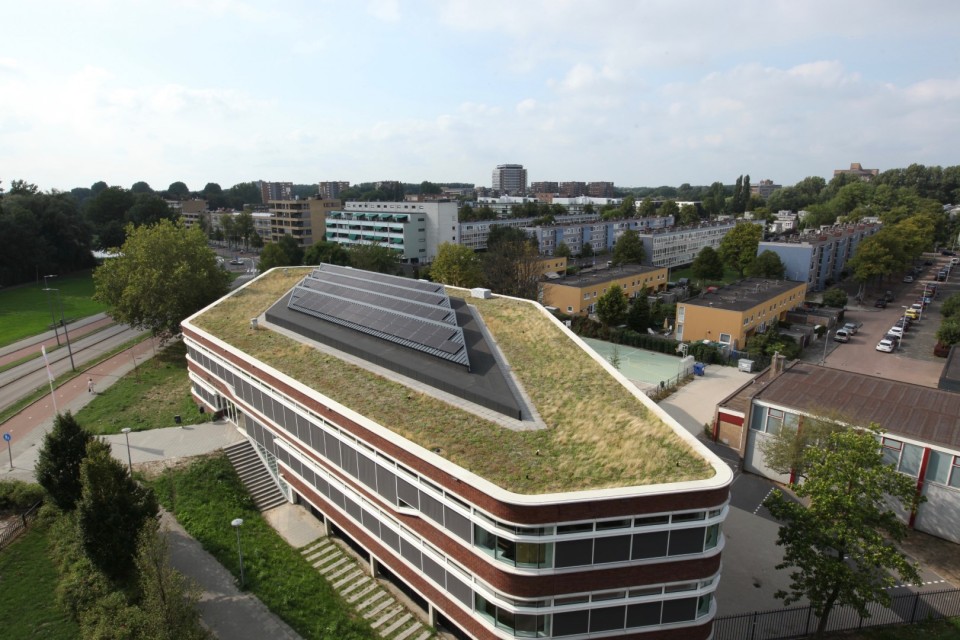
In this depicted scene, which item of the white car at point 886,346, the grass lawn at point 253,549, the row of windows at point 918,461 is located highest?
the row of windows at point 918,461

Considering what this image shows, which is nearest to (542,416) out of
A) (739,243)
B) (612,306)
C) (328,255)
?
(612,306)

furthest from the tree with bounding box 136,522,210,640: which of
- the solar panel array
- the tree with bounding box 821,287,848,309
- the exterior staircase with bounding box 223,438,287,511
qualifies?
the tree with bounding box 821,287,848,309

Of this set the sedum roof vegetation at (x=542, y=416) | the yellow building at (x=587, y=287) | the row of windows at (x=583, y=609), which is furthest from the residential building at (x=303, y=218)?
the row of windows at (x=583, y=609)

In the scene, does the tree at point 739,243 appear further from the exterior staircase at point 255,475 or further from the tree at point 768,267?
the exterior staircase at point 255,475

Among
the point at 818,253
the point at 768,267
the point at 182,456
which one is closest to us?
the point at 182,456

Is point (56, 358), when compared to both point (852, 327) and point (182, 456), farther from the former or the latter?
point (852, 327)

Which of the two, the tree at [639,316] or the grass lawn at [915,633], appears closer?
the grass lawn at [915,633]
